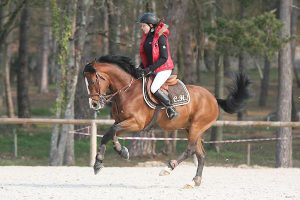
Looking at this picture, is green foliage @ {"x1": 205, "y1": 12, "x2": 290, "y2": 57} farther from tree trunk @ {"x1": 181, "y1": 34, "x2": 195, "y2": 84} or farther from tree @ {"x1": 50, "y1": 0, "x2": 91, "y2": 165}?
tree @ {"x1": 50, "y1": 0, "x2": 91, "y2": 165}

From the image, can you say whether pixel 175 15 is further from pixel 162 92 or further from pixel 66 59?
pixel 162 92

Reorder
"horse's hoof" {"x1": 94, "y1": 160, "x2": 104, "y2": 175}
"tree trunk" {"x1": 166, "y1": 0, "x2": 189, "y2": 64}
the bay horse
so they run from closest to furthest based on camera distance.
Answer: "horse's hoof" {"x1": 94, "y1": 160, "x2": 104, "y2": 175} < the bay horse < "tree trunk" {"x1": 166, "y1": 0, "x2": 189, "y2": 64}

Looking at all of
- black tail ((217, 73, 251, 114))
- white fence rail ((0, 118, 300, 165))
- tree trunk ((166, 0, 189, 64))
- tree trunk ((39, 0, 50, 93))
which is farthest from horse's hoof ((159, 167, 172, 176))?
tree trunk ((39, 0, 50, 93))

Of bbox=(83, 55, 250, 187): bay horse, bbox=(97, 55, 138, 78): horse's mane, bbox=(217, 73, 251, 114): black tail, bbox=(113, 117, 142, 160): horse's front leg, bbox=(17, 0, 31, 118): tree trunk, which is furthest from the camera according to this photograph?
bbox=(17, 0, 31, 118): tree trunk

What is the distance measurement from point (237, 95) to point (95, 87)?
3014 mm

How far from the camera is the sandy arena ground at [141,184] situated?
1116 cm

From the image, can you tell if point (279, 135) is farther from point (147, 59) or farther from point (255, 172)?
point (147, 59)

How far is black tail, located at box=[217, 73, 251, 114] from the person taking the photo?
13.3 meters

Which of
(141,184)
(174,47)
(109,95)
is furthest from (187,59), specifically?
(109,95)

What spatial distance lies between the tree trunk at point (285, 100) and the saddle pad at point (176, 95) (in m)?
9.35

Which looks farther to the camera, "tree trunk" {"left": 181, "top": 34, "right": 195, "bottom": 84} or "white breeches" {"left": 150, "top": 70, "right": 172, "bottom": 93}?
"tree trunk" {"left": 181, "top": 34, "right": 195, "bottom": 84}

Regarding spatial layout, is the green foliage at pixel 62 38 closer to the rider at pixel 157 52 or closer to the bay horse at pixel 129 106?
the bay horse at pixel 129 106

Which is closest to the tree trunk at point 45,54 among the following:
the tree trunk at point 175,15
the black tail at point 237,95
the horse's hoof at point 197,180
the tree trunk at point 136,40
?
the tree trunk at point 136,40

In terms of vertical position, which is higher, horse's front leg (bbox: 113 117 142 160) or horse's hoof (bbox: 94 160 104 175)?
horse's front leg (bbox: 113 117 142 160)
